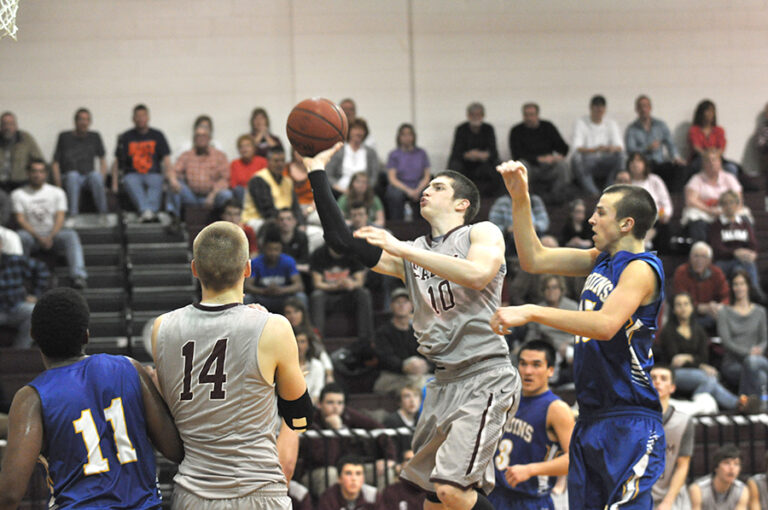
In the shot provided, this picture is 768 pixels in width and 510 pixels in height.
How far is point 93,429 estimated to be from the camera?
→ 12.0ft

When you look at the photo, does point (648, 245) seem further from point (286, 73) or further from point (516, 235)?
point (516, 235)

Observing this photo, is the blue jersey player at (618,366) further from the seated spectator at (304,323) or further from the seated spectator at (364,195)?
the seated spectator at (364,195)

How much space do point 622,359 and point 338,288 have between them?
6.63 meters

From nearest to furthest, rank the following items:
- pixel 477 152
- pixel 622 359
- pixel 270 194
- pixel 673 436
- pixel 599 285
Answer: pixel 622 359 < pixel 599 285 < pixel 673 436 < pixel 270 194 < pixel 477 152

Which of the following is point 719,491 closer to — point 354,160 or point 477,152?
point 477,152

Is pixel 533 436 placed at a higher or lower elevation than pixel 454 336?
lower

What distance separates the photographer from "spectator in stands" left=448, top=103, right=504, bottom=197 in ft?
45.0

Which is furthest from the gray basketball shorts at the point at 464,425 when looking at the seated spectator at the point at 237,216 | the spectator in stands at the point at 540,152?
the spectator in stands at the point at 540,152

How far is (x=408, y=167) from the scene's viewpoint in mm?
13766

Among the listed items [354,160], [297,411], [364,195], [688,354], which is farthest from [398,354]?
[297,411]

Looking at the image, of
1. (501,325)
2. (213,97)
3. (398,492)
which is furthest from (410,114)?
(501,325)

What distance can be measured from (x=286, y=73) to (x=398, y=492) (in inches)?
343

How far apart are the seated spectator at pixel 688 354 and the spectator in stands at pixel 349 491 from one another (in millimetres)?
3944

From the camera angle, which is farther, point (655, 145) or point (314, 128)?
point (655, 145)
